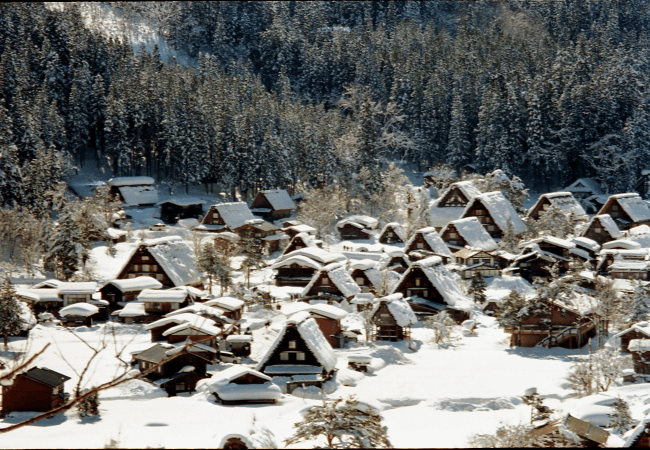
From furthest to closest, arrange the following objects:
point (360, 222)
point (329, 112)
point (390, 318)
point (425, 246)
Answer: point (329, 112)
point (360, 222)
point (425, 246)
point (390, 318)

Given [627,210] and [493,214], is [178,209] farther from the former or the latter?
[627,210]

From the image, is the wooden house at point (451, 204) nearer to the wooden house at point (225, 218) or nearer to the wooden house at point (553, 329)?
the wooden house at point (225, 218)

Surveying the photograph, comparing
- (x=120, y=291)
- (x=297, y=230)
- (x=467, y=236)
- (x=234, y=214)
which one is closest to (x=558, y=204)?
(x=467, y=236)

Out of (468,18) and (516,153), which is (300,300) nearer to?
(516,153)

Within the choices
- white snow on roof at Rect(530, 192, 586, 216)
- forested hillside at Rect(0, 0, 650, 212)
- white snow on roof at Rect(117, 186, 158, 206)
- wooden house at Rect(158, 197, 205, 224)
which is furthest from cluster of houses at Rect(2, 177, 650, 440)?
forested hillside at Rect(0, 0, 650, 212)

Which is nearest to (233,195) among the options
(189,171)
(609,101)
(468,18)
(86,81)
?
(189,171)
